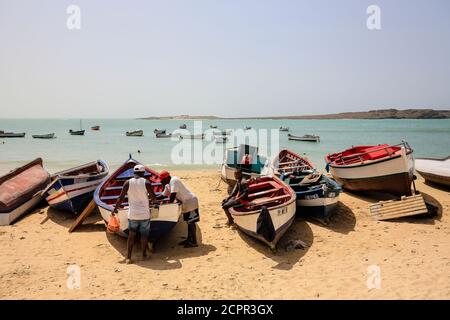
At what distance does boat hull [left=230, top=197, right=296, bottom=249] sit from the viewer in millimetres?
7871

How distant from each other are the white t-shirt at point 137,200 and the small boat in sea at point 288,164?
614 cm

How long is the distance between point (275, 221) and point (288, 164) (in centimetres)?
741

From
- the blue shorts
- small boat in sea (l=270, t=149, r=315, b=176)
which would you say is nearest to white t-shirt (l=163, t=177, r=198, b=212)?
the blue shorts

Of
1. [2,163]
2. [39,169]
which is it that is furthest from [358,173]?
[2,163]

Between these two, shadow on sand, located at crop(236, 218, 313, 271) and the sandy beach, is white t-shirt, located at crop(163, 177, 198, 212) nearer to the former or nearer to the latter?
the sandy beach

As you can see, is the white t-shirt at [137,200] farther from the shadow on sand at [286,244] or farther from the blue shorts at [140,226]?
the shadow on sand at [286,244]

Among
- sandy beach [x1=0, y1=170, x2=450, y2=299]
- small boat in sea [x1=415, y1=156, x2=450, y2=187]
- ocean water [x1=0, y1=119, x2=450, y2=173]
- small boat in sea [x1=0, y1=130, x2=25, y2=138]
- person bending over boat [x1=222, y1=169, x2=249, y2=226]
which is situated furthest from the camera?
small boat in sea [x1=0, y1=130, x2=25, y2=138]

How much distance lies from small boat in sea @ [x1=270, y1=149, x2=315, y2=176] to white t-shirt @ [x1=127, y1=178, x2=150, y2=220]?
6.14 metres

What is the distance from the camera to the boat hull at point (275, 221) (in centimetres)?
787

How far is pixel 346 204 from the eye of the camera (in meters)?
12.2

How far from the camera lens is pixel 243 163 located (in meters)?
14.7

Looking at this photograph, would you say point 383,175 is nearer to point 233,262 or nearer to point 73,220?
point 233,262
